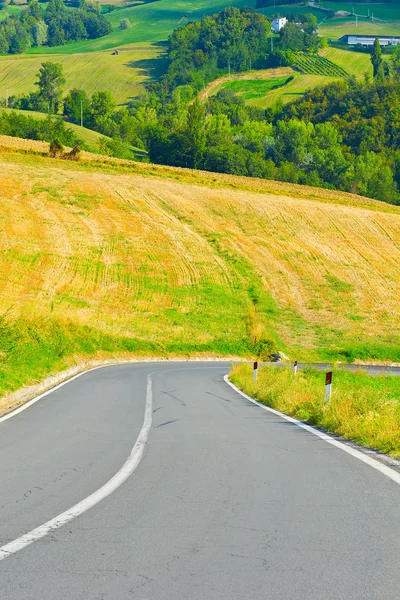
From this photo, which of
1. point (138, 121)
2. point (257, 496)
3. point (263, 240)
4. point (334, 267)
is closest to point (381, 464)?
point (257, 496)

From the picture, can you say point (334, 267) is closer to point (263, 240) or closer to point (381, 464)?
point (263, 240)

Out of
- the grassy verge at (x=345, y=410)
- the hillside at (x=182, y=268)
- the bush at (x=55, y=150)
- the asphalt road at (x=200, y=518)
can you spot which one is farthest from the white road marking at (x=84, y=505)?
the bush at (x=55, y=150)

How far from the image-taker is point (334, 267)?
205ft

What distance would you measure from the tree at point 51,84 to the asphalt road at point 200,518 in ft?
585

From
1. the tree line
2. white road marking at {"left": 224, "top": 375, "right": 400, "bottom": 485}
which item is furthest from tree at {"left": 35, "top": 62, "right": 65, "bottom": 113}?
white road marking at {"left": 224, "top": 375, "right": 400, "bottom": 485}

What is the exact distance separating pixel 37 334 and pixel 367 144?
144 metres

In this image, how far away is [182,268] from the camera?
58.7m

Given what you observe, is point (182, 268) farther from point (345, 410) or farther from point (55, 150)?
point (345, 410)

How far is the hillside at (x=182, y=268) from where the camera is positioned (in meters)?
46.6

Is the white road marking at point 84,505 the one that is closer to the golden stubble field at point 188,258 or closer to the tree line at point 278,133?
the golden stubble field at point 188,258

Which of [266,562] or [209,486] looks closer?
[266,562]

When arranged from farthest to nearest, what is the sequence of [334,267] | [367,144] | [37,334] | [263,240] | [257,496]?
[367,144] → [263,240] → [334,267] → [37,334] → [257,496]

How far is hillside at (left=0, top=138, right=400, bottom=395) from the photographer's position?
46594mm

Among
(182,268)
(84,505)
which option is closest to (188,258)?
(182,268)
